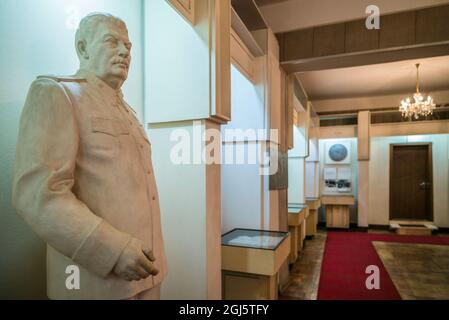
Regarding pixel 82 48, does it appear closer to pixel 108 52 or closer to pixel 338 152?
pixel 108 52

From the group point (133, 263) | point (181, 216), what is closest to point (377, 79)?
point (181, 216)

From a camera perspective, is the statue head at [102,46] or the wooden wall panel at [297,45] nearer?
the statue head at [102,46]

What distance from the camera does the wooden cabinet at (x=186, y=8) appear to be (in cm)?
143

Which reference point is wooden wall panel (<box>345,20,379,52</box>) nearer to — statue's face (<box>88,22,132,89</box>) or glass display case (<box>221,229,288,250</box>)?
glass display case (<box>221,229,288,250</box>)

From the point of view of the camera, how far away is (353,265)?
4.58 m

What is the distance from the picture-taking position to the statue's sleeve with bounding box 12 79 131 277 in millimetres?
810

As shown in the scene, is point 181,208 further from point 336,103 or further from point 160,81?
point 336,103

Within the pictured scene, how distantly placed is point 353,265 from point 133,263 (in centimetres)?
459

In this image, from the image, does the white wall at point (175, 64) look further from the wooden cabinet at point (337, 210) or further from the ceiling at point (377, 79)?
the wooden cabinet at point (337, 210)

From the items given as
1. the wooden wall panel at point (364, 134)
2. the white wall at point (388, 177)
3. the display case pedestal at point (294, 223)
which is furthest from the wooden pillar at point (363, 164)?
the display case pedestal at point (294, 223)

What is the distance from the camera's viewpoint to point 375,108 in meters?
7.25
